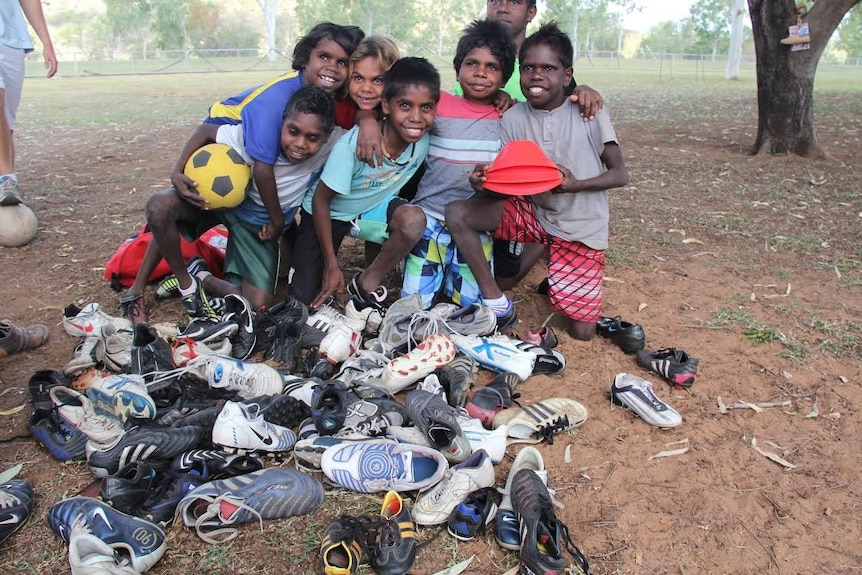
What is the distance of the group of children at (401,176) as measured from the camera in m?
3.40

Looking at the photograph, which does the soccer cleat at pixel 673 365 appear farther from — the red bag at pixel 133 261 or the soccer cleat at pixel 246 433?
the red bag at pixel 133 261

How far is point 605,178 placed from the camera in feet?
11.1

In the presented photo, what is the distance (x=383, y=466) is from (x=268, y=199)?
175cm

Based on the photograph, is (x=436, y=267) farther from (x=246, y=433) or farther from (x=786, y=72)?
(x=786, y=72)

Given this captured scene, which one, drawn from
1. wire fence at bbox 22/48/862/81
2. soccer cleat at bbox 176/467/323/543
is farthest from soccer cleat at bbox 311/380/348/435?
wire fence at bbox 22/48/862/81

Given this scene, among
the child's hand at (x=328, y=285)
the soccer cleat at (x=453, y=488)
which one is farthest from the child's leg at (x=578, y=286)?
the soccer cleat at (x=453, y=488)

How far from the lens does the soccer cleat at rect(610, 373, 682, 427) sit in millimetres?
2744

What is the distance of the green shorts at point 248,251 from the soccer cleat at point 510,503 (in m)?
1.96

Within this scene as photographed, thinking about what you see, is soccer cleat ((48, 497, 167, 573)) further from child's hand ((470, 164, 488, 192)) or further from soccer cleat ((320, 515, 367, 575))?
child's hand ((470, 164, 488, 192))

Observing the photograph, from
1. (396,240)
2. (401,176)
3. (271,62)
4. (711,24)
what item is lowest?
(396,240)

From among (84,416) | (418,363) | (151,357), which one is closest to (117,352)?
(151,357)

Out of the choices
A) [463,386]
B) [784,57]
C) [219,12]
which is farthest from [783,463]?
[219,12]

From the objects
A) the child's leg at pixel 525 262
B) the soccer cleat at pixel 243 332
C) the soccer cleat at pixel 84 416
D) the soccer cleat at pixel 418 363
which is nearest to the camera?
the soccer cleat at pixel 84 416

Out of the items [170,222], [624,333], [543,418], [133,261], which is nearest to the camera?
[543,418]
